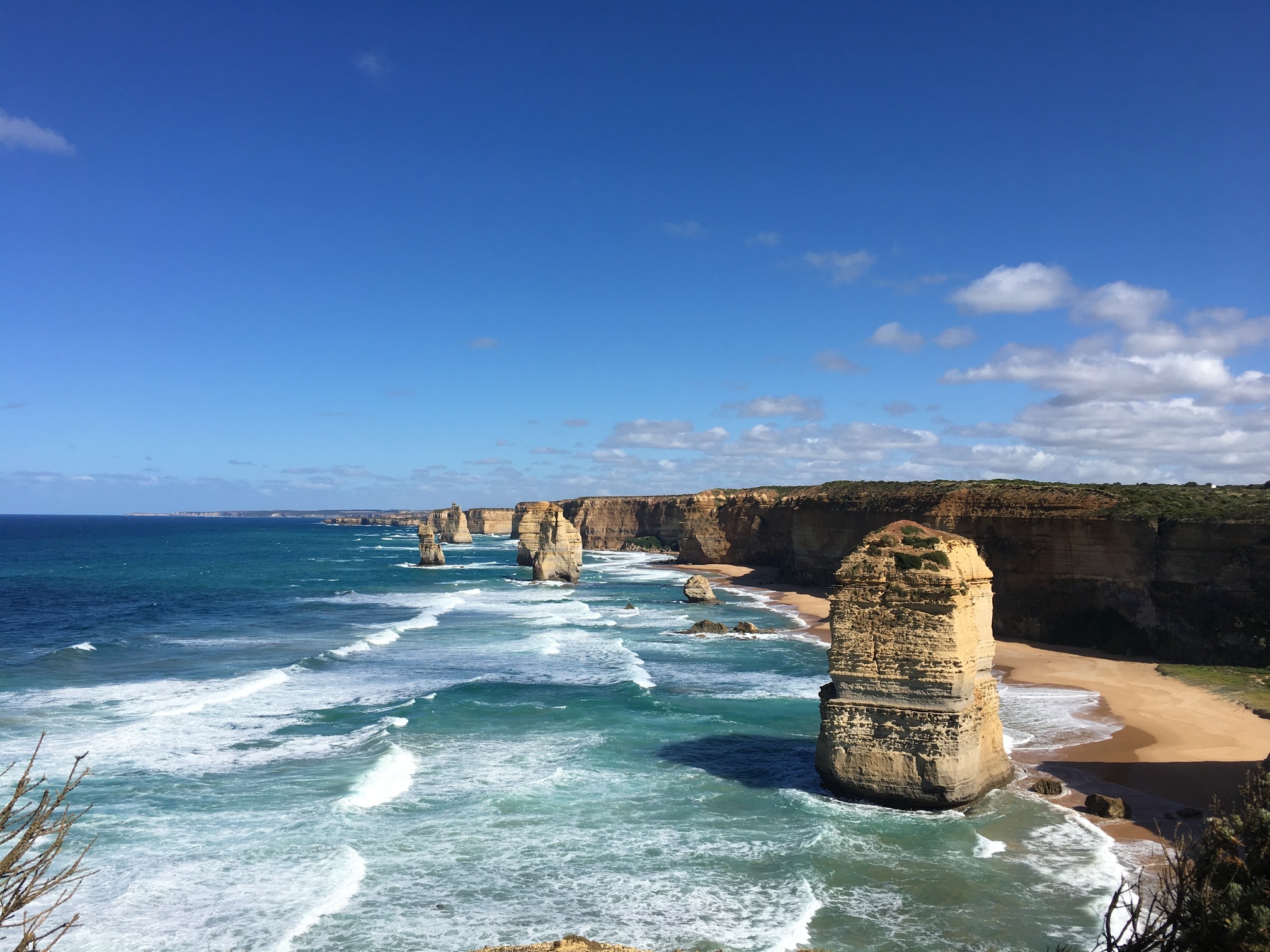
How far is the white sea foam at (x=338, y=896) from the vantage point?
12.8m

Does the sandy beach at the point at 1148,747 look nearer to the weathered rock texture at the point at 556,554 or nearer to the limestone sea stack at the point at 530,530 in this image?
the weathered rock texture at the point at 556,554

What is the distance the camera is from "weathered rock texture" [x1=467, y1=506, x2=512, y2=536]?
169000 millimetres

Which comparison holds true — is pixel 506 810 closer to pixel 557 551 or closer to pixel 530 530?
pixel 557 551

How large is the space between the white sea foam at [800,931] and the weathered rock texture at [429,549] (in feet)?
250

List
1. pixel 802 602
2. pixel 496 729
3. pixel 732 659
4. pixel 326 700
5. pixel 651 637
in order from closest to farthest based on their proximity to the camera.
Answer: pixel 496 729, pixel 326 700, pixel 732 659, pixel 651 637, pixel 802 602

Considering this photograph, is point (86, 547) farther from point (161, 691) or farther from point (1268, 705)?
point (1268, 705)

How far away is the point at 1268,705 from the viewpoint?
24375mm

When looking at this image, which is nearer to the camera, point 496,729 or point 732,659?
point 496,729

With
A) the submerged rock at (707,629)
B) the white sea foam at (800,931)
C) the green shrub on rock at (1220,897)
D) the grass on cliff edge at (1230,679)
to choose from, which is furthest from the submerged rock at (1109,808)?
the submerged rock at (707,629)

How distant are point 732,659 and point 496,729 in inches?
547

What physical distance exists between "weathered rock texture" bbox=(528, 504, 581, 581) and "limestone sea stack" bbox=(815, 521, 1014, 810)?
52.2 m

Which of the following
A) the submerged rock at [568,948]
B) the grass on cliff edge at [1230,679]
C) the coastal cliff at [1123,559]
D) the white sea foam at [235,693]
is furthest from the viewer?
the coastal cliff at [1123,559]

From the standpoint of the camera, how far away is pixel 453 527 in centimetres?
13450

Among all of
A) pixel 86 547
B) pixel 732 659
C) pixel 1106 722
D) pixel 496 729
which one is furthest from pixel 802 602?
pixel 86 547
